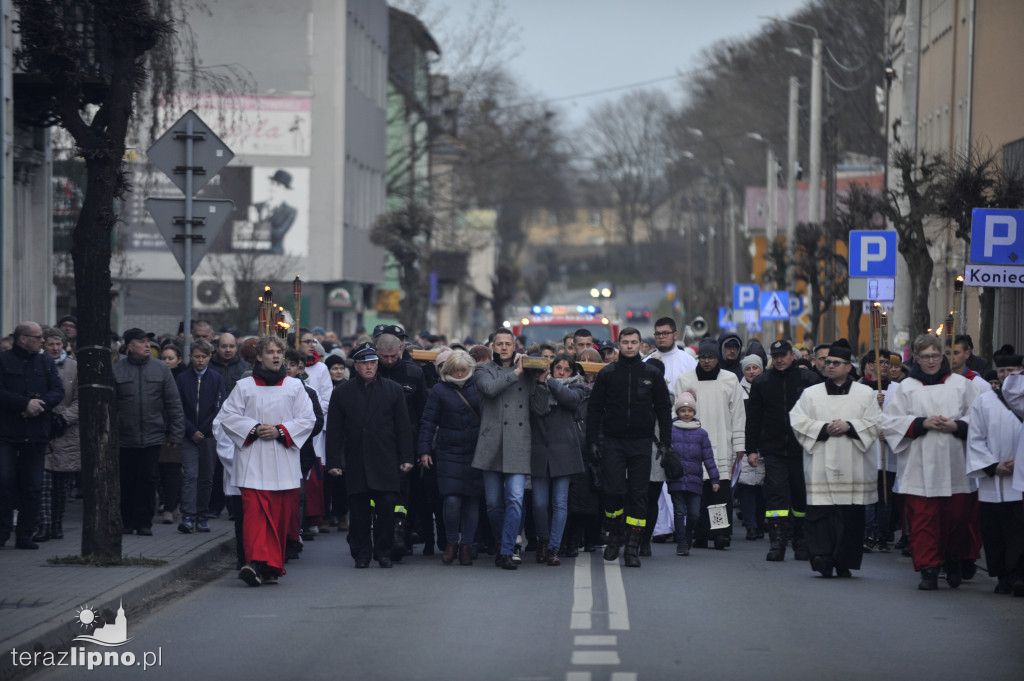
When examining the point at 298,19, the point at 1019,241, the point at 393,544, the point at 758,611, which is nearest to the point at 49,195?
the point at 393,544

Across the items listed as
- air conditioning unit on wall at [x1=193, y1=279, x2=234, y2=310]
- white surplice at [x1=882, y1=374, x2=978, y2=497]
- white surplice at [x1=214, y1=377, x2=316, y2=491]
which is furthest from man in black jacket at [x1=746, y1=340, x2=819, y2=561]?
air conditioning unit on wall at [x1=193, y1=279, x2=234, y2=310]

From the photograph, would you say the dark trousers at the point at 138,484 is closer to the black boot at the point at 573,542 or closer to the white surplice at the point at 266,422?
the white surplice at the point at 266,422

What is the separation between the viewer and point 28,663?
9.16 m

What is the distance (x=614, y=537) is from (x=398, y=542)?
1.91 meters

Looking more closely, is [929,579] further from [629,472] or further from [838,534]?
[629,472]

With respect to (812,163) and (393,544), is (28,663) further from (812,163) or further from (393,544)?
(812,163)

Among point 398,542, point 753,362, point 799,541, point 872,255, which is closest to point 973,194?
point 872,255

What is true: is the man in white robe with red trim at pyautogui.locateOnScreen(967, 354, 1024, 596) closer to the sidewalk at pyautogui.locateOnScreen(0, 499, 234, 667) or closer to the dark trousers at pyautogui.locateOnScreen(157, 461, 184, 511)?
the sidewalk at pyautogui.locateOnScreen(0, 499, 234, 667)

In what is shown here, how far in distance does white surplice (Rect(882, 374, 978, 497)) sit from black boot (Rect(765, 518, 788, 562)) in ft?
5.87

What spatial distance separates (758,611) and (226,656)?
378 cm

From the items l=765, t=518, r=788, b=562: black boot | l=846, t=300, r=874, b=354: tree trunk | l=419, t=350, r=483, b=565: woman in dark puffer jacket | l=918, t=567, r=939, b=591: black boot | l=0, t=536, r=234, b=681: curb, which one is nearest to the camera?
l=0, t=536, r=234, b=681: curb

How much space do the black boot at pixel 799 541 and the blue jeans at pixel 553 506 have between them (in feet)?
7.46

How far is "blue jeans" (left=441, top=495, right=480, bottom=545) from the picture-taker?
1430cm

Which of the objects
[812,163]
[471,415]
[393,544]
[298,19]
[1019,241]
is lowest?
[393,544]
